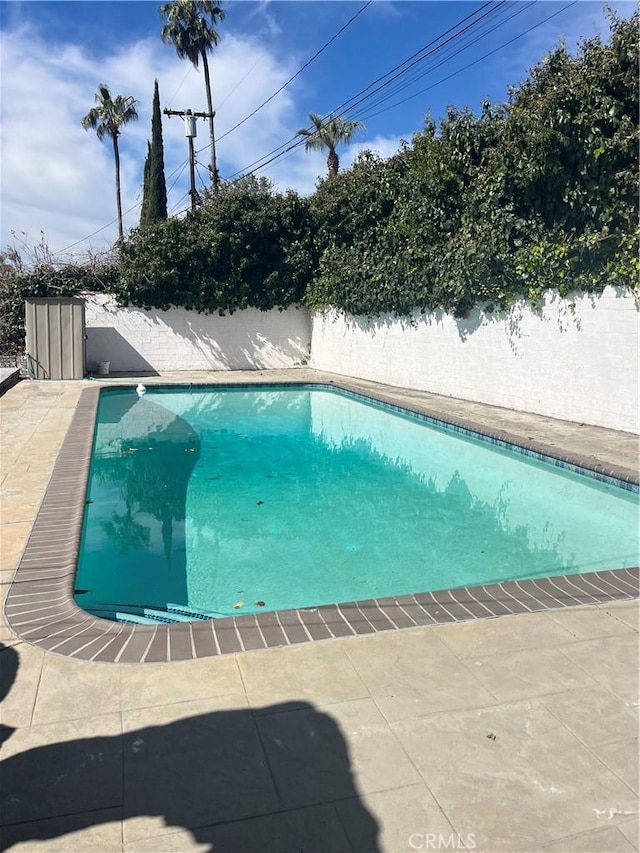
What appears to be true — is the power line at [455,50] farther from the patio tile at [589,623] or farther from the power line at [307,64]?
Result: the patio tile at [589,623]

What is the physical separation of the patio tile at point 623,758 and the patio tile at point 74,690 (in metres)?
1.78

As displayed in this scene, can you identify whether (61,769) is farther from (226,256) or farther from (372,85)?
(226,256)

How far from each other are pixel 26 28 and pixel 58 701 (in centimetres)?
846

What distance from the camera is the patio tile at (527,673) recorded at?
2.48 metres

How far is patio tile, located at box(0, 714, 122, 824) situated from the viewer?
6.01ft

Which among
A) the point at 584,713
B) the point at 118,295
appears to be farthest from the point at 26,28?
the point at 584,713

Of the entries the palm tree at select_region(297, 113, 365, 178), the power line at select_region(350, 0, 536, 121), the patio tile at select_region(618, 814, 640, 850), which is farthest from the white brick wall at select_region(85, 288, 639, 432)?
the palm tree at select_region(297, 113, 365, 178)

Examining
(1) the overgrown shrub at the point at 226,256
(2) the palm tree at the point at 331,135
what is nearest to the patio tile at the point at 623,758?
(1) the overgrown shrub at the point at 226,256

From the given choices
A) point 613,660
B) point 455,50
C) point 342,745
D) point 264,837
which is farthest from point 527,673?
point 455,50

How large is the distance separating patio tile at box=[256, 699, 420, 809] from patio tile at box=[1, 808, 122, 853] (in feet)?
1.69

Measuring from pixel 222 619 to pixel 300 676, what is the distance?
25.9 inches

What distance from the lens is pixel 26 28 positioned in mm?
7539

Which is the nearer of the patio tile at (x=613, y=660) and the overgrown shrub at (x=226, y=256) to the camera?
the patio tile at (x=613, y=660)

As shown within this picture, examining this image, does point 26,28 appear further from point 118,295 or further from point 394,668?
point 394,668
